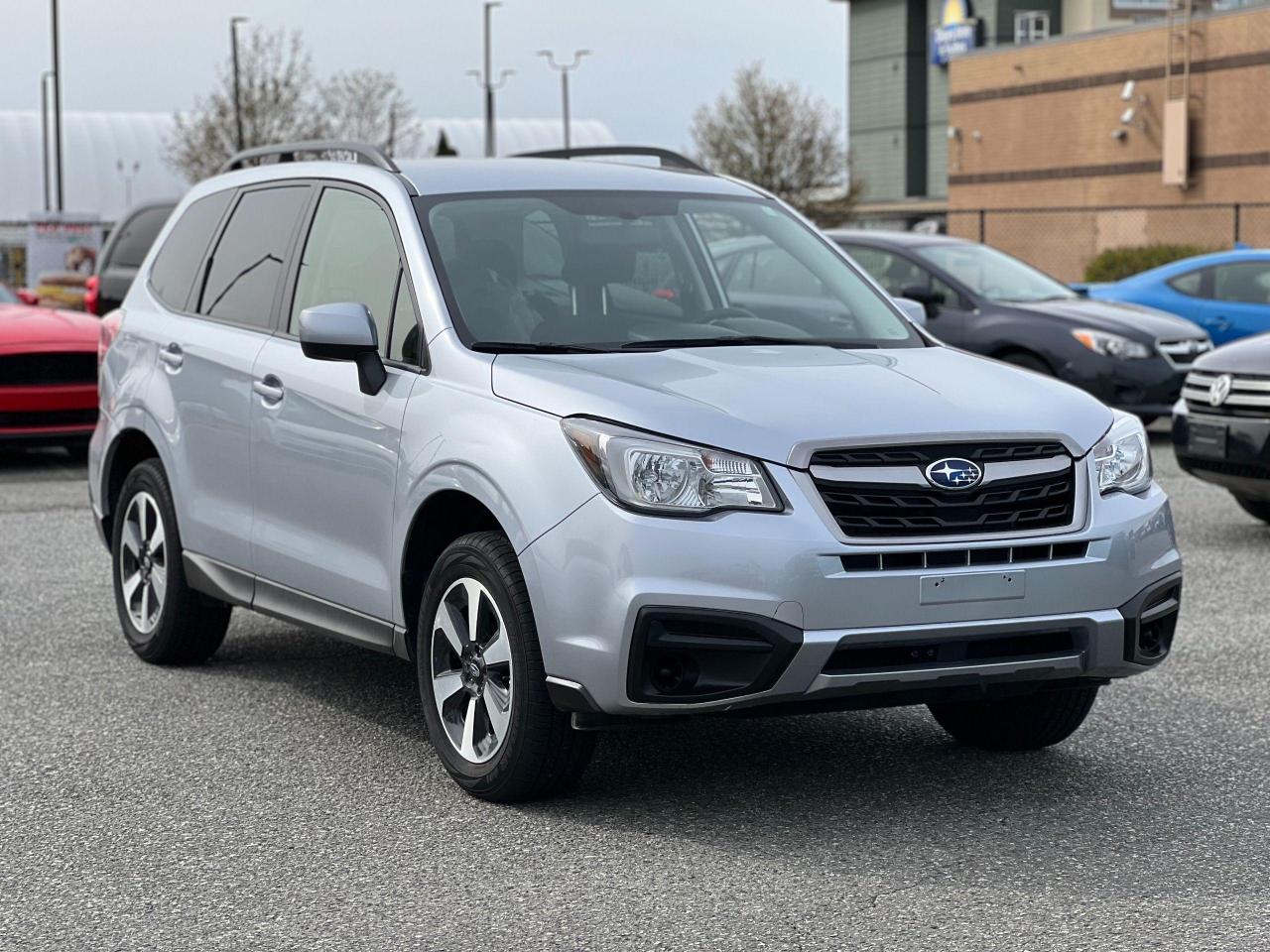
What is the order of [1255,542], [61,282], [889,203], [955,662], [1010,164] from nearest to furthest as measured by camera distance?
1. [955,662]
2. [1255,542]
3. [61,282]
4. [1010,164]
5. [889,203]

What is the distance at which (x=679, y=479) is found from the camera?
464 centimetres

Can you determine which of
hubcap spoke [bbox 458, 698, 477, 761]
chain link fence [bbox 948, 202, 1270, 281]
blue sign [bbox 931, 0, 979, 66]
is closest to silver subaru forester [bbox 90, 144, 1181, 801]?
hubcap spoke [bbox 458, 698, 477, 761]

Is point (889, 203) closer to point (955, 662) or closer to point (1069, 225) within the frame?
point (1069, 225)

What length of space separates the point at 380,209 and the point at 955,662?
2.43 meters

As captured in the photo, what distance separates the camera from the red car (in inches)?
526

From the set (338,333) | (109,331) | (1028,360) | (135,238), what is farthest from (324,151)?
(135,238)

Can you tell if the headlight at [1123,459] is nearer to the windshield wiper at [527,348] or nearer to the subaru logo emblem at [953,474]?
the subaru logo emblem at [953,474]

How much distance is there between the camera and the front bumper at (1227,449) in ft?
31.5

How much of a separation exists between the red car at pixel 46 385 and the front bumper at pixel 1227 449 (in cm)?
763

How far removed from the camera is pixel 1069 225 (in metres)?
47.8

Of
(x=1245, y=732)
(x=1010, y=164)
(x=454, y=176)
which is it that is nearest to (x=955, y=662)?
(x=1245, y=732)

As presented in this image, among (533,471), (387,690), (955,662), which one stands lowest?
(387,690)

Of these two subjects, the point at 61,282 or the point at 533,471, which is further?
the point at 61,282

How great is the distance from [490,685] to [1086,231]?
44.2 metres
